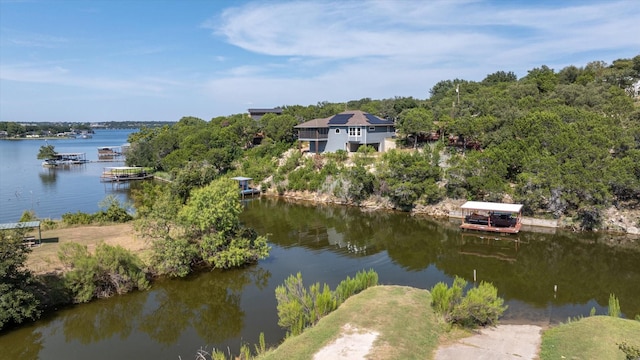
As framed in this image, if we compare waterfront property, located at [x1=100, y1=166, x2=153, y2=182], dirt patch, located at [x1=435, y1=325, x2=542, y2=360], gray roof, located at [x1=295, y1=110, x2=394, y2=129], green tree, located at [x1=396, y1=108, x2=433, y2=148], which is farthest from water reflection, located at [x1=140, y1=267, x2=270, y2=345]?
waterfront property, located at [x1=100, y1=166, x2=153, y2=182]

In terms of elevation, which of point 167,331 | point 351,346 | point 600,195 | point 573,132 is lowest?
point 167,331

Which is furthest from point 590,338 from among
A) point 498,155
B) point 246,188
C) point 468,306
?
point 246,188

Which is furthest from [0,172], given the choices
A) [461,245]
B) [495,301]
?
[495,301]

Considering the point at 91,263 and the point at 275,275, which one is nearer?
the point at 91,263

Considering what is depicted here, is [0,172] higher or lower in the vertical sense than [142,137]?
lower

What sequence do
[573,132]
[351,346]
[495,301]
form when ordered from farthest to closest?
[573,132]
[495,301]
[351,346]

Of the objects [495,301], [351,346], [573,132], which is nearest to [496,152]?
[573,132]

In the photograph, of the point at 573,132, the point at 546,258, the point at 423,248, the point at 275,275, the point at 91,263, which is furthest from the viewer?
the point at 573,132

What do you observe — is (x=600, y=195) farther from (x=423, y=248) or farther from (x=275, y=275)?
(x=275, y=275)
